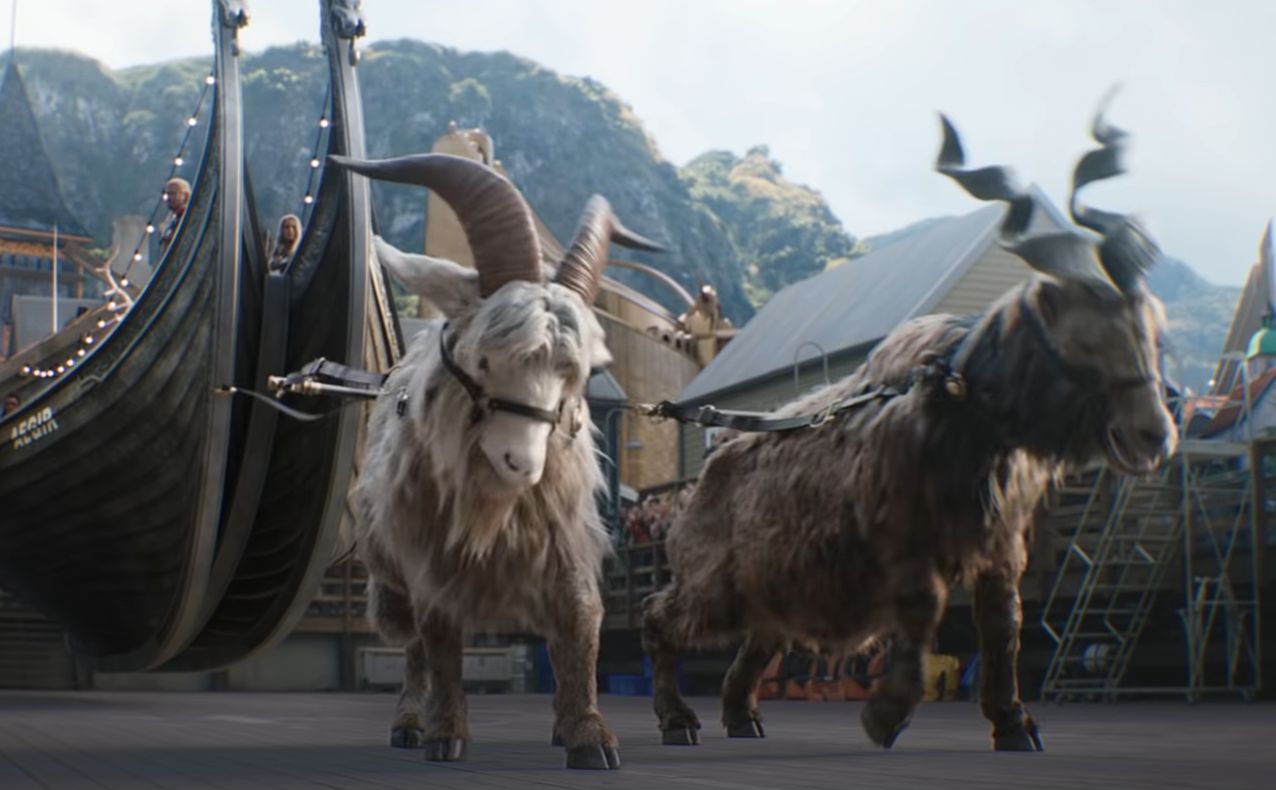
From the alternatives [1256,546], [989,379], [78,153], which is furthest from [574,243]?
[78,153]

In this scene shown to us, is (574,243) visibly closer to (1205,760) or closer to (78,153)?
(1205,760)

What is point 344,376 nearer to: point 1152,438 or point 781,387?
point 1152,438

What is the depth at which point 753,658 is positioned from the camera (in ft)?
24.8

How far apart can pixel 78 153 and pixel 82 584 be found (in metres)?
142

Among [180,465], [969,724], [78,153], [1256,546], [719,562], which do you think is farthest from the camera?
[78,153]

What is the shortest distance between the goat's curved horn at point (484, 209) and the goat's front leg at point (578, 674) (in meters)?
1.22

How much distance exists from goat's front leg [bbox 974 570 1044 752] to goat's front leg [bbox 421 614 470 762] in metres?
2.11

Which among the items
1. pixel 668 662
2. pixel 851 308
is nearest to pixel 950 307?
pixel 851 308

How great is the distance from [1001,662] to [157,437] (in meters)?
7.11

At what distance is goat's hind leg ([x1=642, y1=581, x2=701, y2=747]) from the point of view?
24.0 feet

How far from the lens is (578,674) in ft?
19.4

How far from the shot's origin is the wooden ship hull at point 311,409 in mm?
10875

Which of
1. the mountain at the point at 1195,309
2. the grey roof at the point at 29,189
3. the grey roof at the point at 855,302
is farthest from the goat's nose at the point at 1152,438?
the mountain at the point at 1195,309

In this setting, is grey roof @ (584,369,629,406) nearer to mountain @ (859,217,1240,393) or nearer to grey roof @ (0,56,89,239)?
grey roof @ (0,56,89,239)
